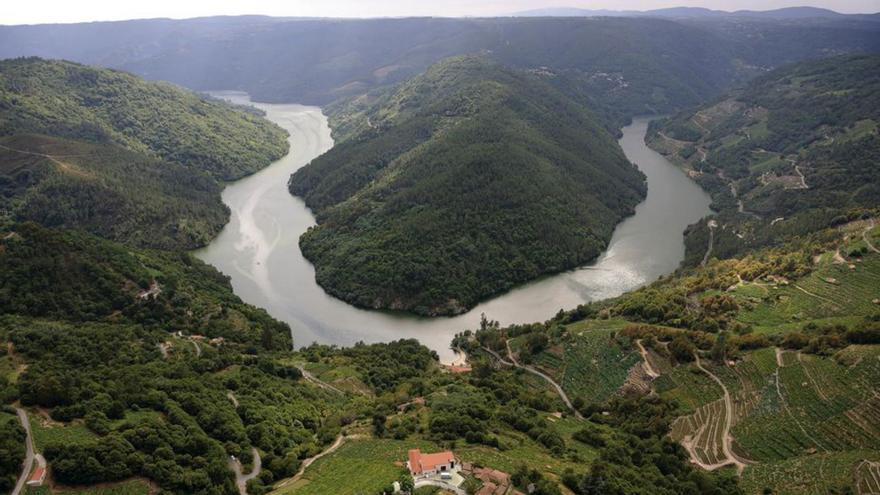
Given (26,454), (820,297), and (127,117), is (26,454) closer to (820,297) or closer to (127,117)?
(820,297)

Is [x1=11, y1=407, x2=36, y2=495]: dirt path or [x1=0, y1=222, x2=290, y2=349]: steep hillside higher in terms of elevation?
[x1=11, y1=407, x2=36, y2=495]: dirt path

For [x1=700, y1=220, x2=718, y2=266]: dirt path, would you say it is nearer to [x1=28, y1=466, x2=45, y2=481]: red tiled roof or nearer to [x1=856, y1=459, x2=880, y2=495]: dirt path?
[x1=856, y1=459, x2=880, y2=495]: dirt path

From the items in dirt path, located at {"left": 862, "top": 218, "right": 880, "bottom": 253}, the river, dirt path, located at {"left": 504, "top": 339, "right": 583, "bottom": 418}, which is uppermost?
dirt path, located at {"left": 862, "top": 218, "right": 880, "bottom": 253}

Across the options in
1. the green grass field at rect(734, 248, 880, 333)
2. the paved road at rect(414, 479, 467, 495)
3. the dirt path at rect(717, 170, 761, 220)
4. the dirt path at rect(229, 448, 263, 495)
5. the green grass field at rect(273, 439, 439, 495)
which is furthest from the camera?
the dirt path at rect(717, 170, 761, 220)

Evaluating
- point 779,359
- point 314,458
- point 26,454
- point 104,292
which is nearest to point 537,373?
point 779,359

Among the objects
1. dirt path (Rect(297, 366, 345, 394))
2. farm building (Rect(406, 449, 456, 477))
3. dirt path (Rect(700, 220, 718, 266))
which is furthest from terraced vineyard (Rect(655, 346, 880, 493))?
dirt path (Rect(700, 220, 718, 266))

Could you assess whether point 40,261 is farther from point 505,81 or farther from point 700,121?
point 700,121

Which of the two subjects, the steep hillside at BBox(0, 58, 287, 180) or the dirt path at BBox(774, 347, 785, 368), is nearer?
the dirt path at BBox(774, 347, 785, 368)
